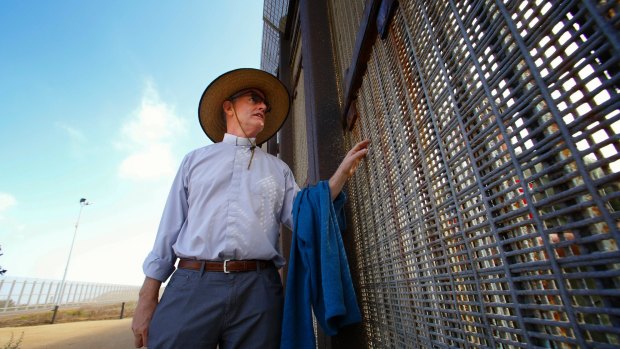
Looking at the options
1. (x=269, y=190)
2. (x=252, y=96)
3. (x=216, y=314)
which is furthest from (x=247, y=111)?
(x=216, y=314)

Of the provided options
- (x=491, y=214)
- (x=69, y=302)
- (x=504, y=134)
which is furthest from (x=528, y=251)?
(x=69, y=302)

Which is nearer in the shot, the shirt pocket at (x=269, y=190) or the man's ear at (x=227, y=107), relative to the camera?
the shirt pocket at (x=269, y=190)

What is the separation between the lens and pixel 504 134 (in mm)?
498

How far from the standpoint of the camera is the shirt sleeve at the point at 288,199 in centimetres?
167

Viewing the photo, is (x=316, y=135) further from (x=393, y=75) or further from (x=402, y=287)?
(x=402, y=287)

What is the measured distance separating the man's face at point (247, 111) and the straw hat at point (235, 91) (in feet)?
0.23

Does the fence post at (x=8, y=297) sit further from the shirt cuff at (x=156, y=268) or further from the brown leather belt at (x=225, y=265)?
the brown leather belt at (x=225, y=265)

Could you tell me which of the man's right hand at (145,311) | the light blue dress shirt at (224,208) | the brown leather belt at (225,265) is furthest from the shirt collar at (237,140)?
the man's right hand at (145,311)

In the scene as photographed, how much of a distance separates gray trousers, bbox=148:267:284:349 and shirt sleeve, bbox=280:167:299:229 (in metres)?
0.40

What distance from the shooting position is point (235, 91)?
2123 millimetres

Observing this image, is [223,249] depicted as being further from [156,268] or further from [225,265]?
[156,268]

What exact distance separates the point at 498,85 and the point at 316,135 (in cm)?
120

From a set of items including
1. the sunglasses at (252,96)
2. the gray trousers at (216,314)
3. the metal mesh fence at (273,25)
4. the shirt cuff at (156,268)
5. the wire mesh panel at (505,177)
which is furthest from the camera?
the metal mesh fence at (273,25)

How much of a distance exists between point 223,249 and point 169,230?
42 centimetres
